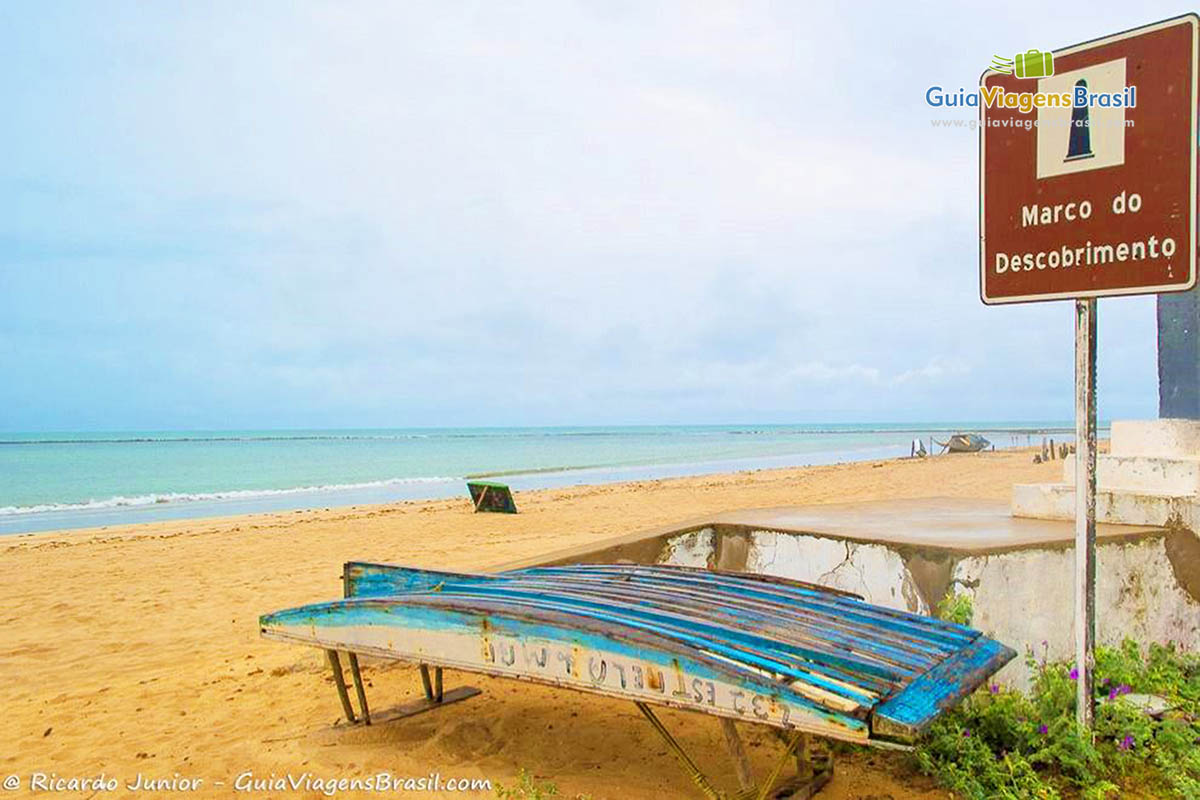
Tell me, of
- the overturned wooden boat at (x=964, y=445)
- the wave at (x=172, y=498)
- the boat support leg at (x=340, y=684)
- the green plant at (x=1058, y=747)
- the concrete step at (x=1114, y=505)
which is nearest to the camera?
the green plant at (x=1058, y=747)

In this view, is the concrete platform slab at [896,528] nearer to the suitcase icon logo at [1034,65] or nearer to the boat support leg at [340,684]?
the boat support leg at [340,684]

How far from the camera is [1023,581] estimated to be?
3.85 metres

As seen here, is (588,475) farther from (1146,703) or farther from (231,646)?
(1146,703)

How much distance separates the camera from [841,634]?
2736 mm

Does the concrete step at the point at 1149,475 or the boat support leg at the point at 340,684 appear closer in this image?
the boat support leg at the point at 340,684

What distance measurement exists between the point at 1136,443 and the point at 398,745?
4.10 meters

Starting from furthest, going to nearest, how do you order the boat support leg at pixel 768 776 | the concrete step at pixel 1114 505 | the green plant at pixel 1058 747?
the concrete step at pixel 1114 505
the green plant at pixel 1058 747
the boat support leg at pixel 768 776

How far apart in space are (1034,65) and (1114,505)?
2.46 m

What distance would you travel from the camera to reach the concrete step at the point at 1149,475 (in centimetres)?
443

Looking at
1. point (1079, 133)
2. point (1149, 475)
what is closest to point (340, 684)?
point (1079, 133)

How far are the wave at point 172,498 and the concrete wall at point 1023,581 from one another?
2453cm

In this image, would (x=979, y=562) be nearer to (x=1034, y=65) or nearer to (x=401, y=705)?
(x=1034, y=65)

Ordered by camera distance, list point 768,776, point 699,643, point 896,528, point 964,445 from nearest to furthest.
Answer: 1. point 699,643
2. point 768,776
3. point 896,528
4. point 964,445

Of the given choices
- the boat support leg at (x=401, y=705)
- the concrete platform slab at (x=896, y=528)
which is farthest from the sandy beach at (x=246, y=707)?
the concrete platform slab at (x=896, y=528)
